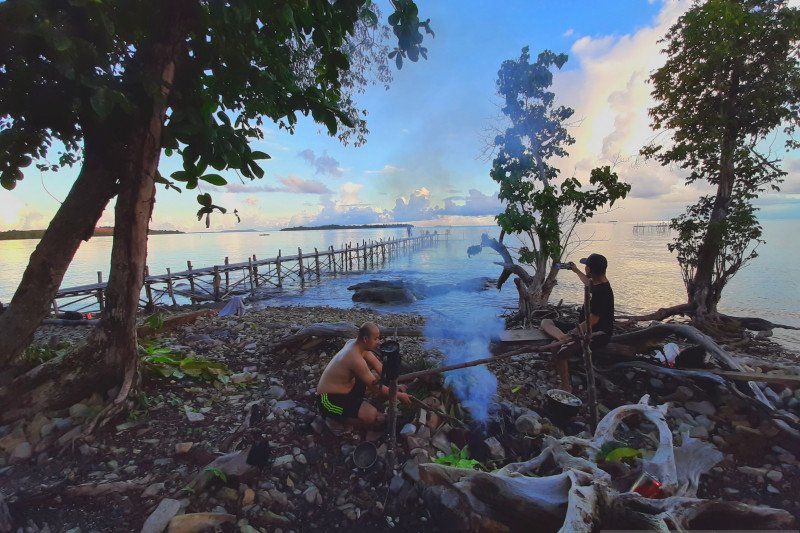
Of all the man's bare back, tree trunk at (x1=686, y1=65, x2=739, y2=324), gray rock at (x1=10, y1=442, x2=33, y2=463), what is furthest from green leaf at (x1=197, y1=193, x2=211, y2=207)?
tree trunk at (x1=686, y1=65, x2=739, y2=324)

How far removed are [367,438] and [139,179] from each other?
12.6ft

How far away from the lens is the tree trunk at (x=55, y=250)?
3703 mm

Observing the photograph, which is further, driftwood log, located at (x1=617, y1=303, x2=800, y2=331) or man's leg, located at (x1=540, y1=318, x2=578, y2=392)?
driftwood log, located at (x1=617, y1=303, x2=800, y2=331)

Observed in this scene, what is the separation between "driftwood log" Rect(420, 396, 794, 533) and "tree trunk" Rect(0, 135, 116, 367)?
164 inches

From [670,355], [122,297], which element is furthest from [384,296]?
[122,297]

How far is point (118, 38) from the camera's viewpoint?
135 inches

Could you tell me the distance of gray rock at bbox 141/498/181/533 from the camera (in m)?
2.66

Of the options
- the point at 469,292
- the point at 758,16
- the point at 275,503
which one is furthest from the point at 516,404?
the point at 469,292

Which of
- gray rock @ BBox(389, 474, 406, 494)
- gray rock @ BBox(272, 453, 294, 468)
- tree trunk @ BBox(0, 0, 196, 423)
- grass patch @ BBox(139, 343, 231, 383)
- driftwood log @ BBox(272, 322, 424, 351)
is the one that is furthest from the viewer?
driftwood log @ BBox(272, 322, 424, 351)

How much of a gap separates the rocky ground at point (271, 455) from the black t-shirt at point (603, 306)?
3.38 feet

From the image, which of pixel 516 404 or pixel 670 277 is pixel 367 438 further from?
pixel 670 277

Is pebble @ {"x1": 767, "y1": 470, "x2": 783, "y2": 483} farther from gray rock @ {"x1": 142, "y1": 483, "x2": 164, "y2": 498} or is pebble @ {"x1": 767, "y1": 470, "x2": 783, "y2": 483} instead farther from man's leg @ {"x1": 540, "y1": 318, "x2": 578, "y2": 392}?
gray rock @ {"x1": 142, "y1": 483, "x2": 164, "y2": 498}

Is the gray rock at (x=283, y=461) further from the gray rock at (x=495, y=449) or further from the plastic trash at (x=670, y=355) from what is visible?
the plastic trash at (x=670, y=355)

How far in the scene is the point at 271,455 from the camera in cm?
378
